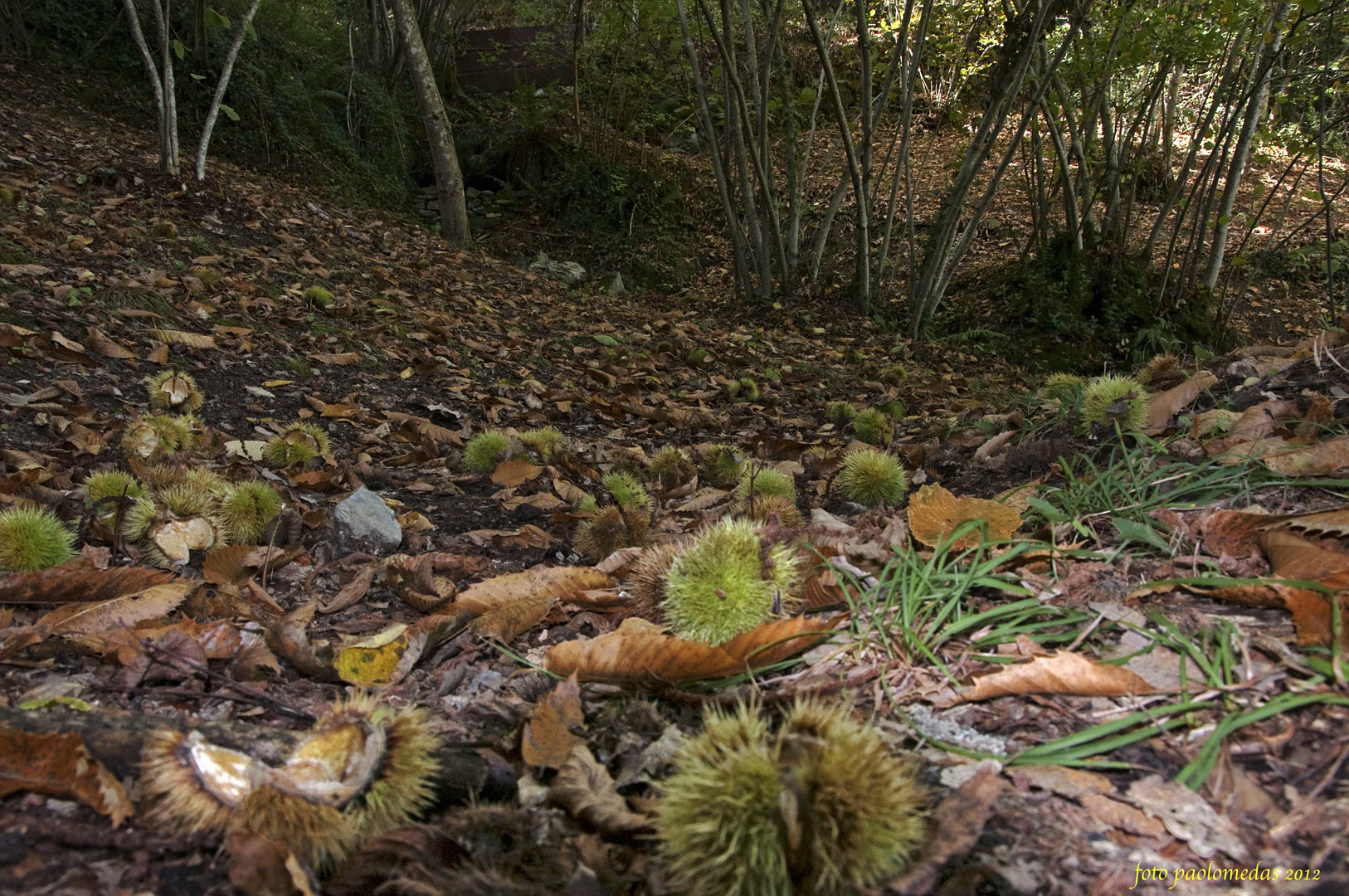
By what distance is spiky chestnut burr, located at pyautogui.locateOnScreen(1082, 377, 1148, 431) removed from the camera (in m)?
2.39

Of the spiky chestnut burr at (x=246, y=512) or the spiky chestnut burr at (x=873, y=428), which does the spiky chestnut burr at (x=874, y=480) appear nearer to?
the spiky chestnut burr at (x=873, y=428)

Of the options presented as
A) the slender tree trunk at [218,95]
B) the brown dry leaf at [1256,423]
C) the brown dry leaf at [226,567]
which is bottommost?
the brown dry leaf at [226,567]

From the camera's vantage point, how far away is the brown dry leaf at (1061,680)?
1129 millimetres

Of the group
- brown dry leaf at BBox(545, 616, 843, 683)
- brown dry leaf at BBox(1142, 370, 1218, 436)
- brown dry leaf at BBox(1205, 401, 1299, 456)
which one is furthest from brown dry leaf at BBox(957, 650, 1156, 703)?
brown dry leaf at BBox(1142, 370, 1218, 436)

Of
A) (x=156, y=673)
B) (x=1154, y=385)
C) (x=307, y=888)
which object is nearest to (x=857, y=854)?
(x=307, y=888)

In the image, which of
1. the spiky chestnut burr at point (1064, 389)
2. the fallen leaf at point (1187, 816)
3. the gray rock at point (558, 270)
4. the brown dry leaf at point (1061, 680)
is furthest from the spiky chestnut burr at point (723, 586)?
the gray rock at point (558, 270)

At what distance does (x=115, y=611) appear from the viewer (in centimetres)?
165

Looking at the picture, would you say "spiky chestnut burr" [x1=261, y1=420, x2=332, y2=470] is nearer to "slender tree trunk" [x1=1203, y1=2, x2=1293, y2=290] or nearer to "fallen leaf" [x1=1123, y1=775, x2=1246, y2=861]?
"fallen leaf" [x1=1123, y1=775, x2=1246, y2=861]

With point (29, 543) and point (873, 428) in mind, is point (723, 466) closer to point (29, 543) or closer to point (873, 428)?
point (873, 428)

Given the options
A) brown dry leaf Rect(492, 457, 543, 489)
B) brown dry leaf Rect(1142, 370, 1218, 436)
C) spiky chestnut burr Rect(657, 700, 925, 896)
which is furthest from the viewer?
brown dry leaf Rect(492, 457, 543, 489)

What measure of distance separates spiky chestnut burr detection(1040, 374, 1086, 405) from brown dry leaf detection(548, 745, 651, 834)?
235 centimetres

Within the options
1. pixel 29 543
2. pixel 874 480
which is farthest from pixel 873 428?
pixel 29 543

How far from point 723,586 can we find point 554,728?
0.34 m

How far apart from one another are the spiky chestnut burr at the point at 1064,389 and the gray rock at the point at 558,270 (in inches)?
240
